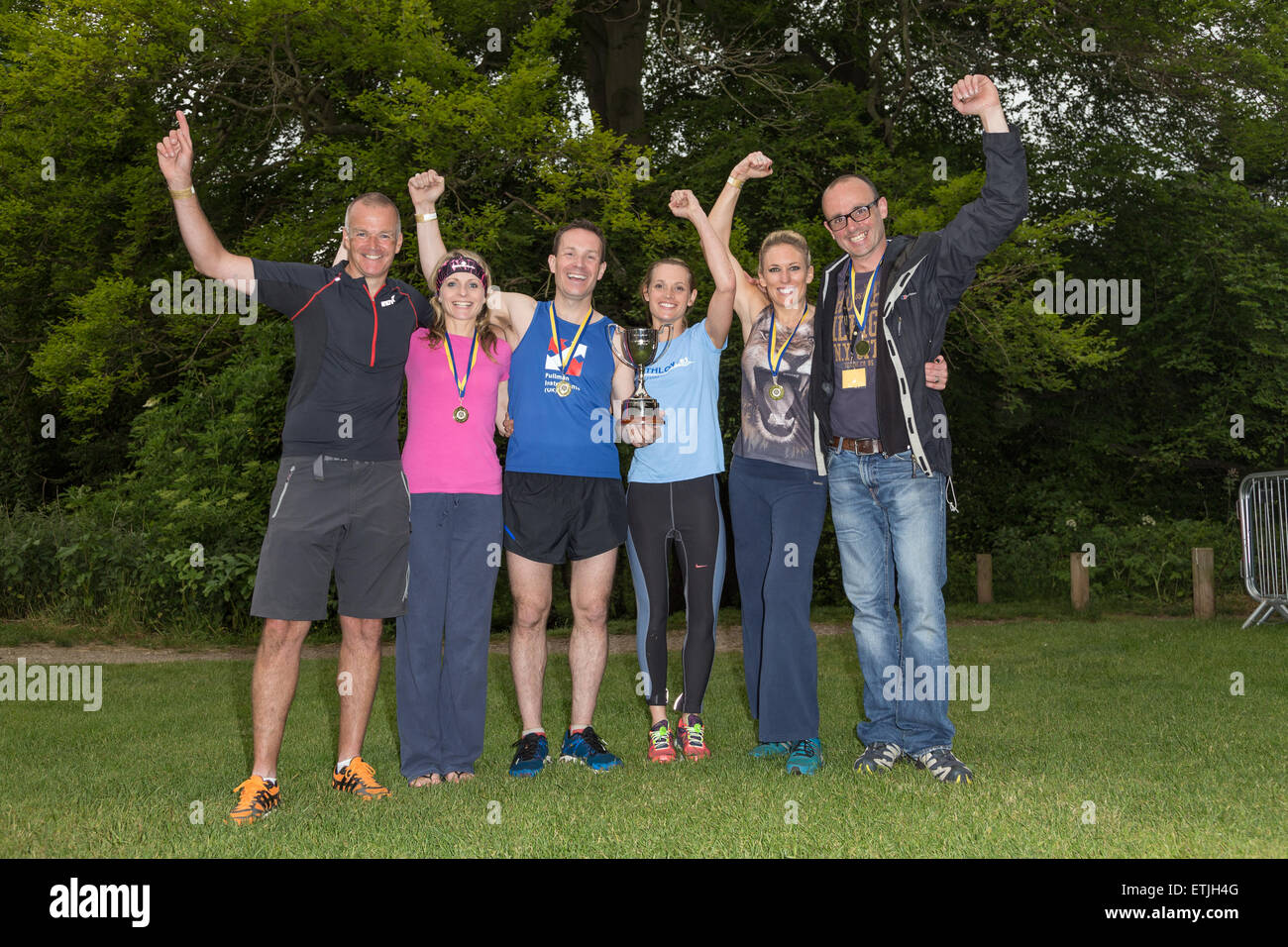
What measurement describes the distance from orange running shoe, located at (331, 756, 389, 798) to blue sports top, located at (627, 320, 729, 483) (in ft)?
5.77

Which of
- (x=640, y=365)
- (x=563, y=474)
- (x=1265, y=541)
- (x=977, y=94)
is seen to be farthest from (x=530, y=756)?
Result: (x=1265, y=541)

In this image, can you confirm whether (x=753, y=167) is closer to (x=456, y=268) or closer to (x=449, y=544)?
(x=456, y=268)

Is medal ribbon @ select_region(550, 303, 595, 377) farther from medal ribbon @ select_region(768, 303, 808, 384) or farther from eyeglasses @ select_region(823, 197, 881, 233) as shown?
eyeglasses @ select_region(823, 197, 881, 233)

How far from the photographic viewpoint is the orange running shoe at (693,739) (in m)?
5.29

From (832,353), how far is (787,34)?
1204 centimetres

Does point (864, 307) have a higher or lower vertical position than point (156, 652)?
higher

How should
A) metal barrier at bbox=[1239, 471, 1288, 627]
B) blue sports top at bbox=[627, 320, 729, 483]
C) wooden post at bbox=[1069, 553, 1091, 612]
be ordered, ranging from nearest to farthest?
blue sports top at bbox=[627, 320, 729, 483] < metal barrier at bbox=[1239, 471, 1288, 627] < wooden post at bbox=[1069, 553, 1091, 612]

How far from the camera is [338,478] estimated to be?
4.54m

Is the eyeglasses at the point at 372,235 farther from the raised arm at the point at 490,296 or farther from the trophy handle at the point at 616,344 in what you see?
the trophy handle at the point at 616,344

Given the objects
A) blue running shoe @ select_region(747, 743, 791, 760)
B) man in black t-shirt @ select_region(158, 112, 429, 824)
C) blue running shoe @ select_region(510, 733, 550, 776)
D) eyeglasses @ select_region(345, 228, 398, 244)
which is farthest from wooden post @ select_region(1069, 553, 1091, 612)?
eyeglasses @ select_region(345, 228, 398, 244)

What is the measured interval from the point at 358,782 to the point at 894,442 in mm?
2687

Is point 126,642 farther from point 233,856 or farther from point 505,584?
point 233,856

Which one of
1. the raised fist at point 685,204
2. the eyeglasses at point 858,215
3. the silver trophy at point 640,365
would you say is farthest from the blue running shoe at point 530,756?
the eyeglasses at point 858,215

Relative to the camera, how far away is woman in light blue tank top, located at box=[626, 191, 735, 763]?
5.14m
